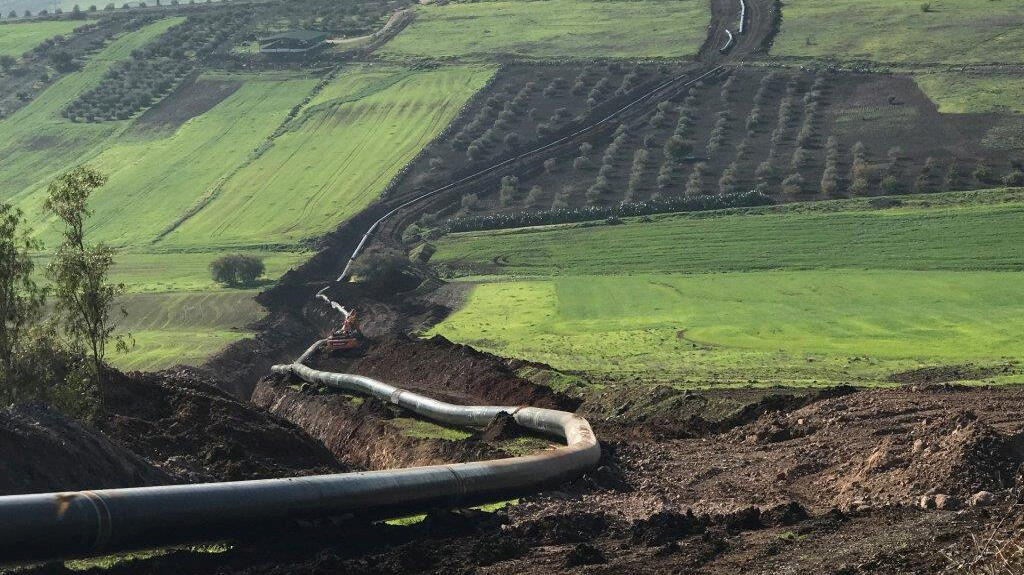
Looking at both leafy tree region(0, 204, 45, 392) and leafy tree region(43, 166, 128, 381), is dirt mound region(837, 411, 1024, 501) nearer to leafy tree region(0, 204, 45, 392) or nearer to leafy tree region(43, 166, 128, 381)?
leafy tree region(43, 166, 128, 381)

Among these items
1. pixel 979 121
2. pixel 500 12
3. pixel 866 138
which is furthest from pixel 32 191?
pixel 979 121

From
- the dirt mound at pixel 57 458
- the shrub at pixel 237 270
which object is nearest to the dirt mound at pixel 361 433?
the dirt mound at pixel 57 458

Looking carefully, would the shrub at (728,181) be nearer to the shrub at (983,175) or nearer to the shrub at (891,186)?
the shrub at (891,186)

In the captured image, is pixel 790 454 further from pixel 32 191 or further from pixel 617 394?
pixel 32 191

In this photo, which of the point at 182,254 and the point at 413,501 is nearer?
the point at 413,501

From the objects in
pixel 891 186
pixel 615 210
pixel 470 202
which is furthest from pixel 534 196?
pixel 891 186

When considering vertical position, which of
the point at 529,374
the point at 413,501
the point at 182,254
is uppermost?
the point at 413,501
